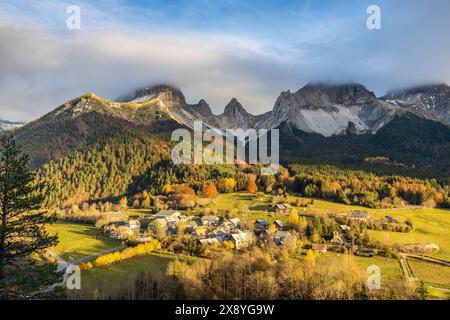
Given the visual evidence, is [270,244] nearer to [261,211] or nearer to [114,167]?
[261,211]

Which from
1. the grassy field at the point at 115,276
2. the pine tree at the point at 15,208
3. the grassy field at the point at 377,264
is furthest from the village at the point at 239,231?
the pine tree at the point at 15,208

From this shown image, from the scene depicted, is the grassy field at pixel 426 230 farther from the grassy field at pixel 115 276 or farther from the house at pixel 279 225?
the grassy field at pixel 115 276

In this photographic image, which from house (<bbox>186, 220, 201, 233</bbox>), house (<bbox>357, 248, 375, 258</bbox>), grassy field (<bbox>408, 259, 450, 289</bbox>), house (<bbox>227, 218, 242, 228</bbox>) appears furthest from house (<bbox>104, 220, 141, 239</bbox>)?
grassy field (<bbox>408, 259, 450, 289</bbox>)

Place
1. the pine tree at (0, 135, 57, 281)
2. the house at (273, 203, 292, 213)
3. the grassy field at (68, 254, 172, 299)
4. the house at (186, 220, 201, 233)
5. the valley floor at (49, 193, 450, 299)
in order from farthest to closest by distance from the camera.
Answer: the house at (273, 203, 292, 213)
the house at (186, 220, 201, 233)
the valley floor at (49, 193, 450, 299)
the grassy field at (68, 254, 172, 299)
the pine tree at (0, 135, 57, 281)

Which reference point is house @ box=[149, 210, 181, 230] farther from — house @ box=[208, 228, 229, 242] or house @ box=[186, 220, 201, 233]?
house @ box=[208, 228, 229, 242]
